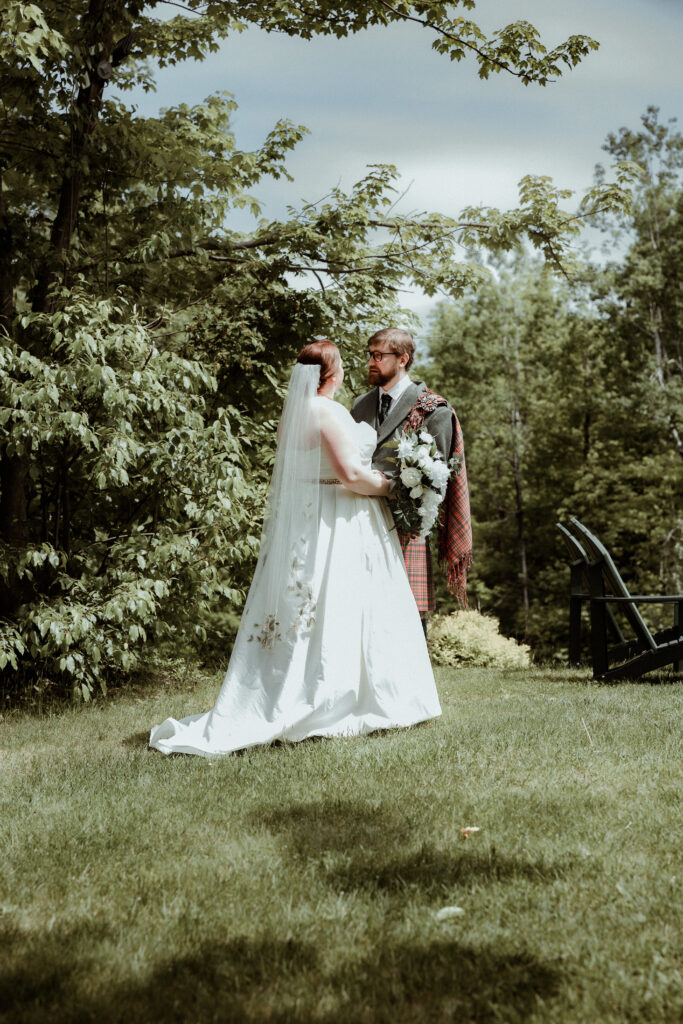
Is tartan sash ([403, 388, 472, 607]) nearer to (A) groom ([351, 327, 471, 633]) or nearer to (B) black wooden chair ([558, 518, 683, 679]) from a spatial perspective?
(A) groom ([351, 327, 471, 633])

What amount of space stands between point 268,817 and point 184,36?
7525 mm

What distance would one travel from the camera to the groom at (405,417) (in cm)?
520

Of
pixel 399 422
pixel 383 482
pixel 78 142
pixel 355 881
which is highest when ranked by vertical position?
pixel 78 142

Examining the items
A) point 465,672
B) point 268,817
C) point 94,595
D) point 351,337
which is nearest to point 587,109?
point 351,337

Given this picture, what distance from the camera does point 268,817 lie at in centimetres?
341

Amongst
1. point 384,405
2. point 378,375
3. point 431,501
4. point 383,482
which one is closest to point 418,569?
point 431,501

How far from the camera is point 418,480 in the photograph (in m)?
4.97

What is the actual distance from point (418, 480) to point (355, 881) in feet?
8.64

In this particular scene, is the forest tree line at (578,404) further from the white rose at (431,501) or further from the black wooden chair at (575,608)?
the white rose at (431,501)

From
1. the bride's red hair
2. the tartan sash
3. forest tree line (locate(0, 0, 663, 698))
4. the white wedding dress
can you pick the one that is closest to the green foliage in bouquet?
forest tree line (locate(0, 0, 663, 698))

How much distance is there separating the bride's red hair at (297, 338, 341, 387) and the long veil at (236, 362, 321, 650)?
0.04 m

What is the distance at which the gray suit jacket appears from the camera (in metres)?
5.19

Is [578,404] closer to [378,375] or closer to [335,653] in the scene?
[378,375]

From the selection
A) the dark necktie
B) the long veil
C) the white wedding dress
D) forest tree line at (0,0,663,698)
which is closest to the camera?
the white wedding dress
